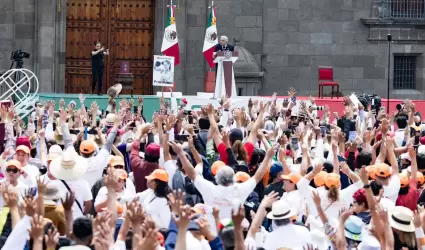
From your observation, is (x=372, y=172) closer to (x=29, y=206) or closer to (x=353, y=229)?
(x=353, y=229)

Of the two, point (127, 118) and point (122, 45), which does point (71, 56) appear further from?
point (127, 118)

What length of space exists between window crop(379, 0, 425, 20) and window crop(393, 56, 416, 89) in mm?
1226

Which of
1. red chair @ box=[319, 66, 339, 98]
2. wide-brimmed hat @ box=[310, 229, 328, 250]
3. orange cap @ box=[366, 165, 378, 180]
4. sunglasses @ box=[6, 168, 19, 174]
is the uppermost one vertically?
red chair @ box=[319, 66, 339, 98]

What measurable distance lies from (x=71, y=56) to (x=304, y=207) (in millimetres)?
20992

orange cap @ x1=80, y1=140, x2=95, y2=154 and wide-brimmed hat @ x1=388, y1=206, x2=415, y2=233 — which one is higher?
orange cap @ x1=80, y1=140, x2=95, y2=154

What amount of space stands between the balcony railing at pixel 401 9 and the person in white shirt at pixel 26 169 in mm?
21270

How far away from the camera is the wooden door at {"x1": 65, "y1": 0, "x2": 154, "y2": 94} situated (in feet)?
109

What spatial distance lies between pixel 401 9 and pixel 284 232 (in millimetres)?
24123

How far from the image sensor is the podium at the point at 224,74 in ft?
92.7

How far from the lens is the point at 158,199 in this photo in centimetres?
→ 1222

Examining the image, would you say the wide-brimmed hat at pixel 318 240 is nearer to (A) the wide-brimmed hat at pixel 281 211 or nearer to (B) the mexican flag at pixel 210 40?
(A) the wide-brimmed hat at pixel 281 211

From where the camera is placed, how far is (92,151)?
14.0m

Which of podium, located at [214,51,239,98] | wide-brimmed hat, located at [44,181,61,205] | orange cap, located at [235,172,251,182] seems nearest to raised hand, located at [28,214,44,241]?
wide-brimmed hat, located at [44,181,61,205]

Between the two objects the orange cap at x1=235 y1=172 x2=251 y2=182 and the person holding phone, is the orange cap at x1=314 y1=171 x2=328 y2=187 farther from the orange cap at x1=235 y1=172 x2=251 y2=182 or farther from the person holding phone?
the person holding phone
